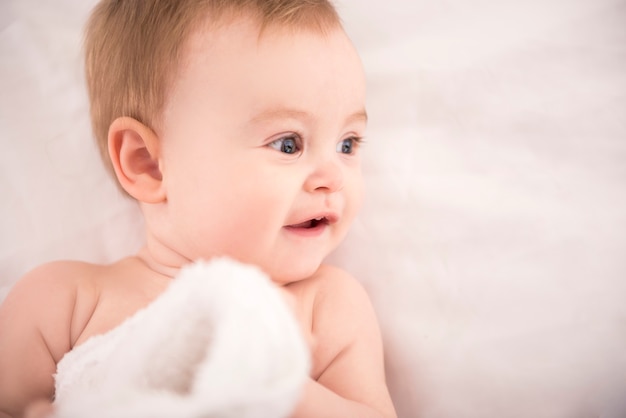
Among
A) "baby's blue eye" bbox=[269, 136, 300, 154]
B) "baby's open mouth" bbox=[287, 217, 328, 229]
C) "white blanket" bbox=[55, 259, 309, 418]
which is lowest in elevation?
"white blanket" bbox=[55, 259, 309, 418]

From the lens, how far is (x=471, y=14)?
4.20 ft

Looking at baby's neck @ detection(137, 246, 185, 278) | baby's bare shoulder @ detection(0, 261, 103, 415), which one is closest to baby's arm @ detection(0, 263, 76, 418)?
baby's bare shoulder @ detection(0, 261, 103, 415)

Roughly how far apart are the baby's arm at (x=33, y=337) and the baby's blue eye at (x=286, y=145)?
43cm

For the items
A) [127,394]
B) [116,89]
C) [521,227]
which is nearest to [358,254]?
[521,227]

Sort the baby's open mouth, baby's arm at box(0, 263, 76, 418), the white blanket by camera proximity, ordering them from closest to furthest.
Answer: the white blanket < baby's arm at box(0, 263, 76, 418) < the baby's open mouth

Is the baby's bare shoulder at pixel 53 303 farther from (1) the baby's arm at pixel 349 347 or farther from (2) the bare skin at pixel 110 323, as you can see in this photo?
(1) the baby's arm at pixel 349 347

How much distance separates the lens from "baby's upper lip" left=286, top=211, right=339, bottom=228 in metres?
0.96

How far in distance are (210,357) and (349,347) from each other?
472mm

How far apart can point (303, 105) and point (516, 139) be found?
0.54 m

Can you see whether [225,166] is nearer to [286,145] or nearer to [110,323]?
[286,145]

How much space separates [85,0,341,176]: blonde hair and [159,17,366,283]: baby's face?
2cm

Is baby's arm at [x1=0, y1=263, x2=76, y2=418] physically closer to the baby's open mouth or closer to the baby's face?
the baby's face

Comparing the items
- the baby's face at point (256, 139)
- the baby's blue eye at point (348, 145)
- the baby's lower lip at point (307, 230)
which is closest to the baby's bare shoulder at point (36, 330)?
the baby's face at point (256, 139)

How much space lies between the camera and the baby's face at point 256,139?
35.7 inches
